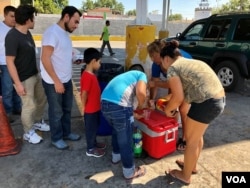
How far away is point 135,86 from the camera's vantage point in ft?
9.48

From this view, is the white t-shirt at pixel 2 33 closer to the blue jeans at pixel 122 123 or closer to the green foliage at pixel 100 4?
the blue jeans at pixel 122 123

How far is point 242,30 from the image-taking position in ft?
21.6

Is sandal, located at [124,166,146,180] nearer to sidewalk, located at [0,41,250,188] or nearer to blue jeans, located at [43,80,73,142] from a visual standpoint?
sidewalk, located at [0,41,250,188]

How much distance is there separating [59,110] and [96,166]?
34.5 inches

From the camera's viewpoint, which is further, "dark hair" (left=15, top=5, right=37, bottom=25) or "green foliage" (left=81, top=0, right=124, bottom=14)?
"green foliage" (left=81, top=0, right=124, bottom=14)

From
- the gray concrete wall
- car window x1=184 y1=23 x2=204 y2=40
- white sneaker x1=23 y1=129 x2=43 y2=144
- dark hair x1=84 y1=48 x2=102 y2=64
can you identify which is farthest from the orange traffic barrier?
the gray concrete wall

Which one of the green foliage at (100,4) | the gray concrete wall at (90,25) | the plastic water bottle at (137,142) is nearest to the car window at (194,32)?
the plastic water bottle at (137,142)

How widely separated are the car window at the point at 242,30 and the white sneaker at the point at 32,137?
5.15 meters

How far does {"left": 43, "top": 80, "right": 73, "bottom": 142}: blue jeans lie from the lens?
3.55 metres

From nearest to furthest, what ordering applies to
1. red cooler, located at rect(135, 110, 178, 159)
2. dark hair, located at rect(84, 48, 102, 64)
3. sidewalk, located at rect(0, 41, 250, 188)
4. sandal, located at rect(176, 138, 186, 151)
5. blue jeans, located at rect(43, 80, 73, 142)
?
sidewalk, located at rect(0, 41, 250, 188) < dark hair, located at rect(84, 48, 102, 64) < red cooler, located at rect(135, 110, 178, 159) < blue jeans, located at rect(43, 80, 73, 142) < sandal, located at rect(176, 138, 186, 151)

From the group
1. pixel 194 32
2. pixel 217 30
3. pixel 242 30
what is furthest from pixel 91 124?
pixel 194 32

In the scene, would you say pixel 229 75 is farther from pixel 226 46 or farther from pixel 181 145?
pixel 181 145

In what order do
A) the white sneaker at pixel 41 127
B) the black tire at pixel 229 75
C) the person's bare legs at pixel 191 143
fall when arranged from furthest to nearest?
the black tire at pixel 229 75, the white sneaker at pixel 41 127, the person's bare legs at pixel 191 143

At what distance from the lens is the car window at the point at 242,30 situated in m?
6.48
